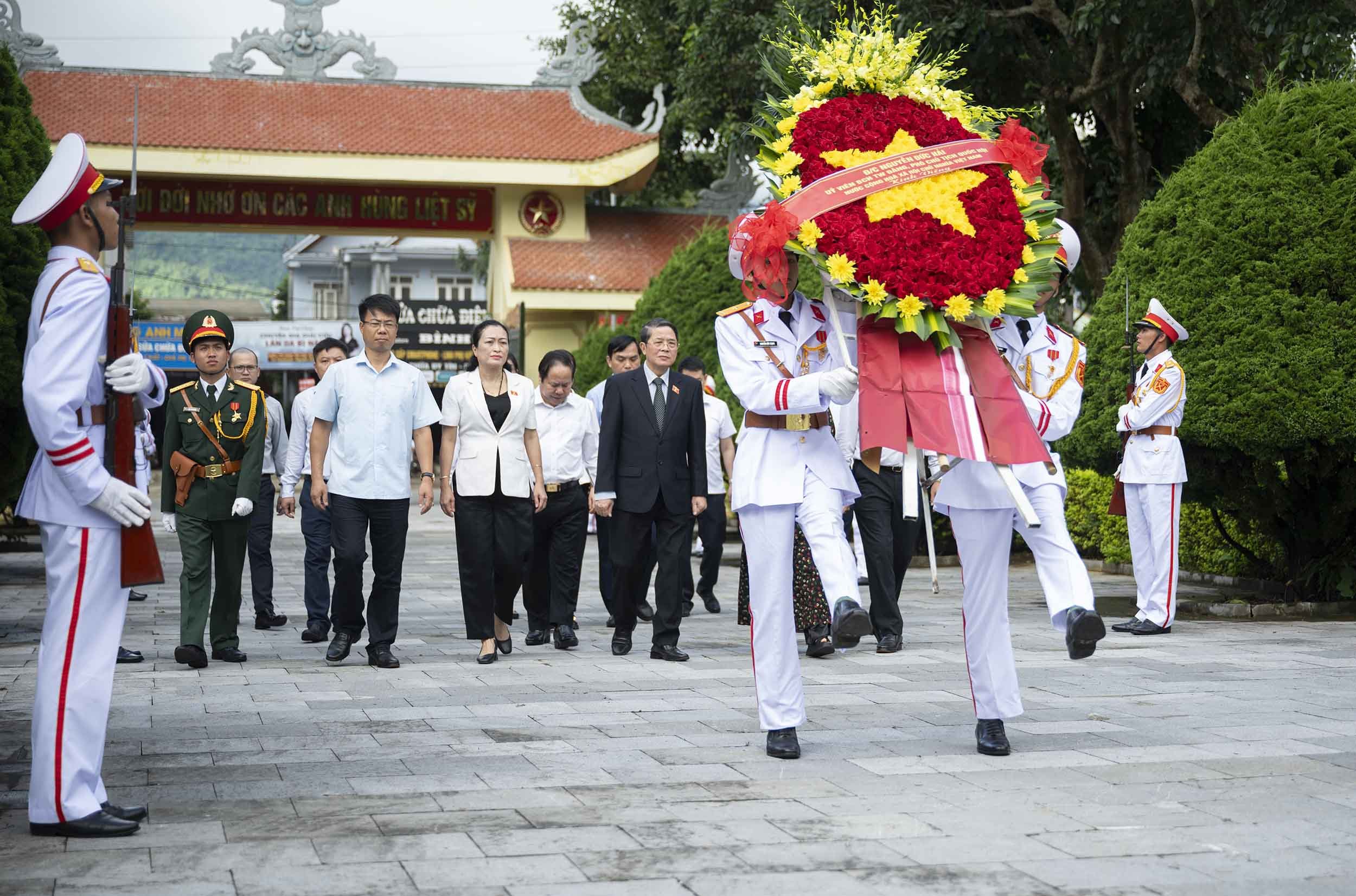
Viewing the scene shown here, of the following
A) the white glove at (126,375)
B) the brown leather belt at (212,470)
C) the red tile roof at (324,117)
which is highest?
the red tile roof at (324,117)

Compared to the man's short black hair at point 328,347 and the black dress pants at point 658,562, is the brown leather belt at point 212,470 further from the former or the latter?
the black dress pants at point 658,562

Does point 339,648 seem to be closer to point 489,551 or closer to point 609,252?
point 489,551

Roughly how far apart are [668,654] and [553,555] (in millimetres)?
1317

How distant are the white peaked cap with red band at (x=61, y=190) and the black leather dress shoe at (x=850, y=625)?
9.24 feet

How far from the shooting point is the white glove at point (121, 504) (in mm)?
4617

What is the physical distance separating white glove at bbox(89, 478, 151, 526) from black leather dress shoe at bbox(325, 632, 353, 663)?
3.82 m

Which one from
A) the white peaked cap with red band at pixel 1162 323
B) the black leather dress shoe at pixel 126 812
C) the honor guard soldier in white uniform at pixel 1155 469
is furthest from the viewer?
the white peaked cap with red band at pixel 1162 323

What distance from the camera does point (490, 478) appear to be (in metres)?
8.64

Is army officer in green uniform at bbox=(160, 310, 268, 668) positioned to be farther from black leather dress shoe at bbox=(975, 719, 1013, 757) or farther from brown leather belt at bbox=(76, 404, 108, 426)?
black leather dress shoe at bbox=(975, 719, 1013, 757)

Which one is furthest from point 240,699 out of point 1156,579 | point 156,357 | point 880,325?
point 156,357

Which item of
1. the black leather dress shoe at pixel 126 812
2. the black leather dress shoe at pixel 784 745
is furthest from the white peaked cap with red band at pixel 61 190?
the black leather dress shoe at pixel 784 745

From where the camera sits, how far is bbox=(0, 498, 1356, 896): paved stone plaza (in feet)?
13.4

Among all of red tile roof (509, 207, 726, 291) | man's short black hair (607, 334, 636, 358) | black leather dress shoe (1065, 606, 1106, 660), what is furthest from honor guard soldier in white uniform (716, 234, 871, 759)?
red tile roof (509, 207, 726, 291)

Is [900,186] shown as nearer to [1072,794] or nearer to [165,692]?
[1072,794]
